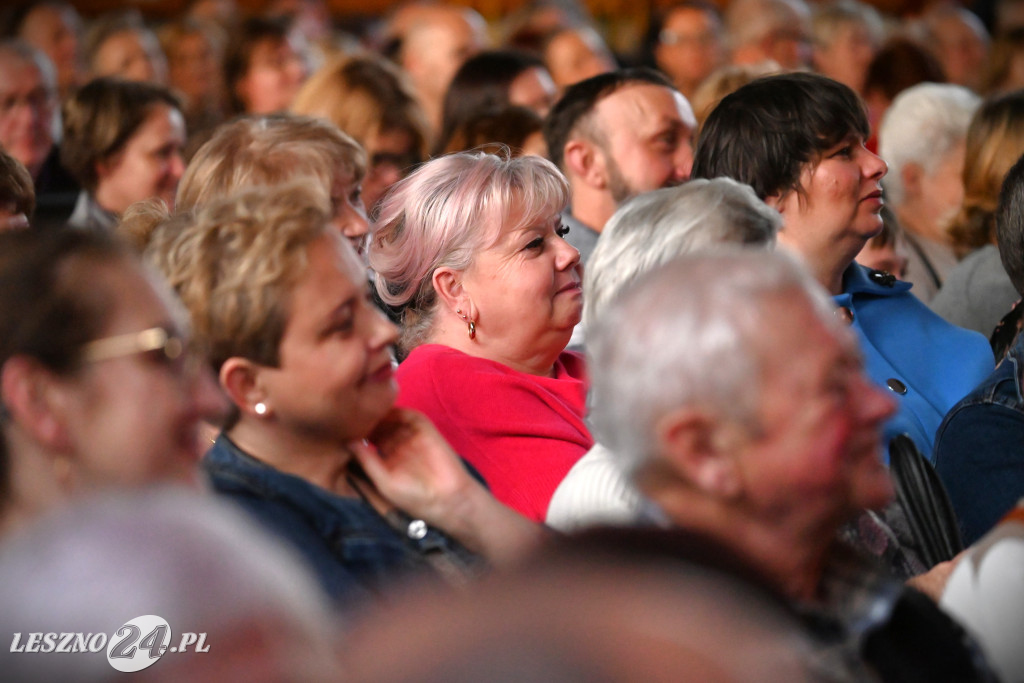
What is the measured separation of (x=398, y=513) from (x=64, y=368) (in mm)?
573

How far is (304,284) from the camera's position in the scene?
168 cm

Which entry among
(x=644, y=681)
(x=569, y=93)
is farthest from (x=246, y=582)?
(x=569, y=93)

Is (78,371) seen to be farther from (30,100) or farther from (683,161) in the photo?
(30,100)

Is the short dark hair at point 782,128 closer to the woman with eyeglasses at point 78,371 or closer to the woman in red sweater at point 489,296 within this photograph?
the woman in red sweater at point 489,296

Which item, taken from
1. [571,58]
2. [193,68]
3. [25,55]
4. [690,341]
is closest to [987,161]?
[690,341]

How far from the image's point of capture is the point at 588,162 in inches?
148

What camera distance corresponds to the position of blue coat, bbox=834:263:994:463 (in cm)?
274

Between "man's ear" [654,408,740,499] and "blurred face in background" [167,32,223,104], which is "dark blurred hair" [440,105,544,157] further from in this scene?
"blurred face in background" [167,32,223,104]

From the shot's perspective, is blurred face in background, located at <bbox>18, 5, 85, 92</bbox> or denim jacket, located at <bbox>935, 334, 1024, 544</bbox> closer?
denim jacket, located at <bbox>935, 334, 1024, 544</bbox>

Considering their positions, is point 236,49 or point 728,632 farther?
point 236,49

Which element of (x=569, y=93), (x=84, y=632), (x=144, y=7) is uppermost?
(x=84, y=632)

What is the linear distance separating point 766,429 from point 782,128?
5.40 ft

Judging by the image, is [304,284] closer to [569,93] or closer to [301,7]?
[569,93]

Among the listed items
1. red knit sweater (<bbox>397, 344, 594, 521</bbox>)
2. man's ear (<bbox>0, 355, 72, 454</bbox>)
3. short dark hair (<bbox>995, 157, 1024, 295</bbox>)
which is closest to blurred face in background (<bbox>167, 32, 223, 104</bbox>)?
red knit sweater (<bbox>397, 344, 594, 521</bbox>)
